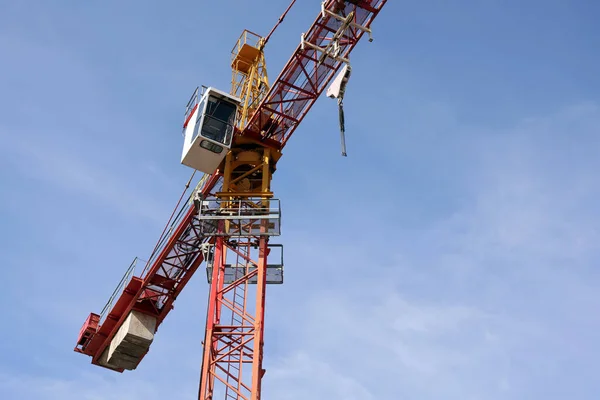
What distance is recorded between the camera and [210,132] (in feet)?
97.1

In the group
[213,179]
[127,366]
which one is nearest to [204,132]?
[213,179]

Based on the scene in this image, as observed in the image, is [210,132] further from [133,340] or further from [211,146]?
[133,340]

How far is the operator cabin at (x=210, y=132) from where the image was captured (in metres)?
29.5

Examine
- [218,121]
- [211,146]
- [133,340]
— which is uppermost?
[218,121]

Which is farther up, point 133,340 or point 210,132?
point 210,132

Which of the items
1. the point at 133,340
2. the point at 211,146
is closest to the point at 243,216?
the point at 211,146

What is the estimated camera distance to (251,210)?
28812 mm

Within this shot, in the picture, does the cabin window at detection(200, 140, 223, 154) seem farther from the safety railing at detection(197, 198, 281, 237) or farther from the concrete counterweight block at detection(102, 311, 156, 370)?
the concrete counterweight block at detection(102, 311, 156, 370)

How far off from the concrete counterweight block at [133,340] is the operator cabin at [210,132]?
783 centimetres

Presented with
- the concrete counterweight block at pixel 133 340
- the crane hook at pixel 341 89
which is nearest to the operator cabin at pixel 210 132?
the crane hook at pixel 341 89

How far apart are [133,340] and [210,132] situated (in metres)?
9.86

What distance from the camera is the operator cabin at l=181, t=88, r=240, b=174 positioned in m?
29.5

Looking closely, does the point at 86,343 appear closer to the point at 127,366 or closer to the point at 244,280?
the point at 127,366

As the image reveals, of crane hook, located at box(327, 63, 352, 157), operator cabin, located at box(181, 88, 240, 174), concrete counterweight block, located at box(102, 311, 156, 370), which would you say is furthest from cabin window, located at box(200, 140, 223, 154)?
concrete counterweight block, located at box(102, 311, 156, 370)
